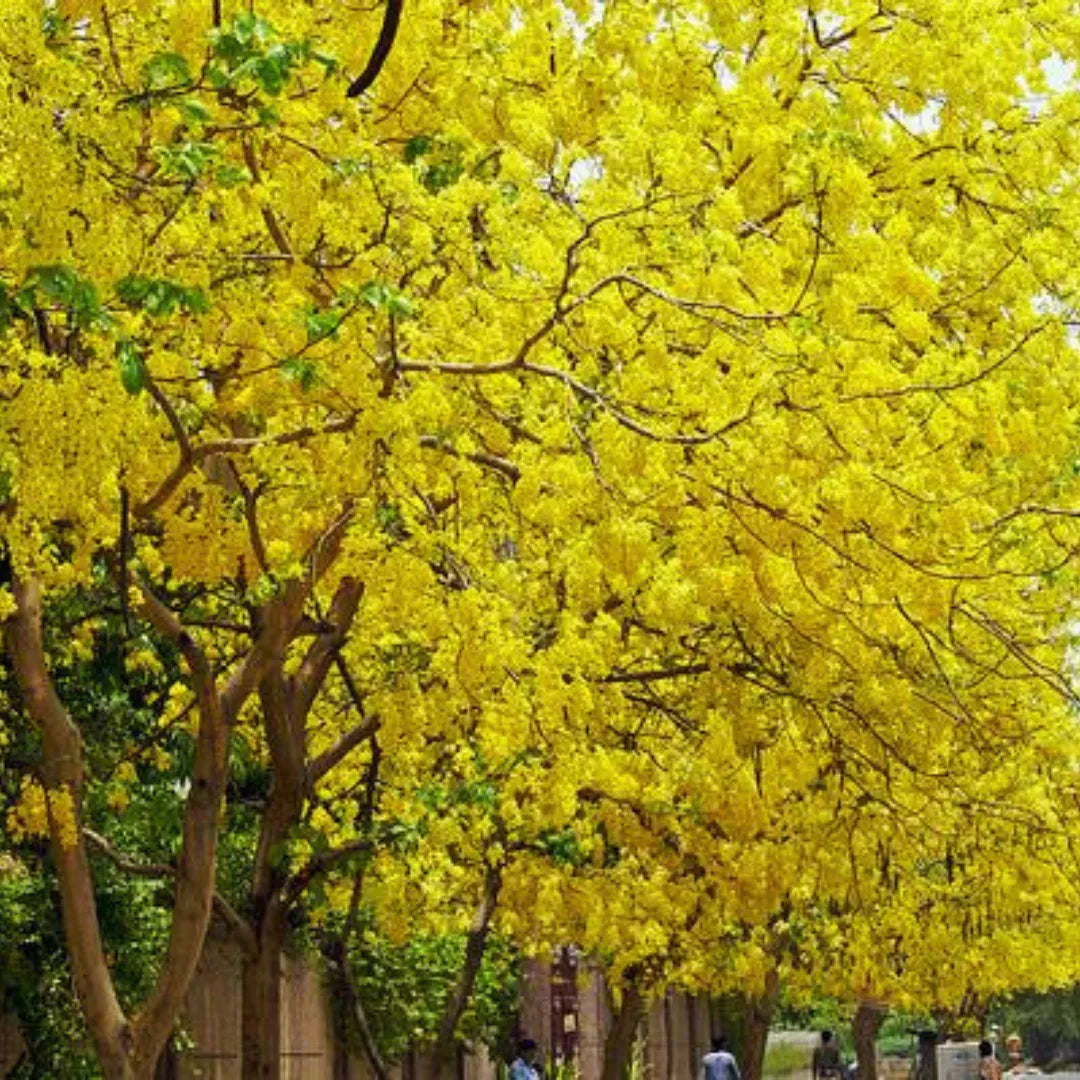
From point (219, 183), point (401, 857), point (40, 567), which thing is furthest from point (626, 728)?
point (219, 183)

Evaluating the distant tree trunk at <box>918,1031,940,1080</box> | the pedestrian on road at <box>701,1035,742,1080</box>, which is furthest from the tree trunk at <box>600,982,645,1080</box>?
the distant tree trunk at <box>918,1031,940,1080</box>

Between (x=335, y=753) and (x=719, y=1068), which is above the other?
(x=335, y=753)

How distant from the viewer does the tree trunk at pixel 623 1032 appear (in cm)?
1925

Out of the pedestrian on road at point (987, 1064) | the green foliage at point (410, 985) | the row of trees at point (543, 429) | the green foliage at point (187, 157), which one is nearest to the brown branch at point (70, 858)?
the row of trees at point (543, 429)

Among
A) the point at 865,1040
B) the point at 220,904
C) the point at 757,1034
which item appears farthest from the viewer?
the point at 865,1040

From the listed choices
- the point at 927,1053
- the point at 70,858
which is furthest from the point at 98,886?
the point at 927,1053

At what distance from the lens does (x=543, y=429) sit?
9.91 meters

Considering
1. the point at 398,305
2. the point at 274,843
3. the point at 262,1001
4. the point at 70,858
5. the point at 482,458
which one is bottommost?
the point at 262,1001

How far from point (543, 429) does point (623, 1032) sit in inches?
416

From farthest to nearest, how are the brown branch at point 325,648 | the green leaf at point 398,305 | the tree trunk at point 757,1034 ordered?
1. the tree trunk at point 757,1034
2. the brown branch at point 325,648
3. the green leaf at point 398,305

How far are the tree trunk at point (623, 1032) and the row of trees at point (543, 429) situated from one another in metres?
5.15

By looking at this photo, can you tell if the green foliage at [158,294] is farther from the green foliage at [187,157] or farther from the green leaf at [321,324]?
the green leaf at [321,324]

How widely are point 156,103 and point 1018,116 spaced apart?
15.7 feet

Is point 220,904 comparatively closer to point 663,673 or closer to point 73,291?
point 663,673
